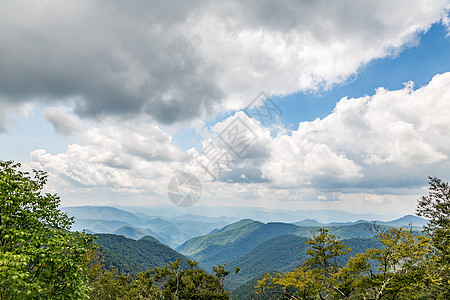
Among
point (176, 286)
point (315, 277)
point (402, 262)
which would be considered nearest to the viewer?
point (402, 262)

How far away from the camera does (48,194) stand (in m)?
16.0

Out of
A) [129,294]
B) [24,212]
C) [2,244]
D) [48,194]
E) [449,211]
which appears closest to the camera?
[2,244]

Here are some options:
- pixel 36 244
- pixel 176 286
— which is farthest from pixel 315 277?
pixel 36 244

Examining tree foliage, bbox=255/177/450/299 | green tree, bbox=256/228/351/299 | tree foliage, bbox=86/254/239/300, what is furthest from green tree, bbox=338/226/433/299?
tree foliage, bbox=86/254/239/300

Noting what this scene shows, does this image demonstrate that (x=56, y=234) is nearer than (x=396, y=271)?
Yes

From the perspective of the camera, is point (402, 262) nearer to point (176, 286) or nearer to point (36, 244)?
point (36, 244)

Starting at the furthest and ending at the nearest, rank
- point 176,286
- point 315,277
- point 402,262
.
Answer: point 176,286
point 315,277
point 402,262

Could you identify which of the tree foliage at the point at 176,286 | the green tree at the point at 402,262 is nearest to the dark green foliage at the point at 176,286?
the tree foliage at the point at 176,286

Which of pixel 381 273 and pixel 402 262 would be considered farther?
pixel 381 273

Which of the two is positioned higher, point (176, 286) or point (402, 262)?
point (402, 262)

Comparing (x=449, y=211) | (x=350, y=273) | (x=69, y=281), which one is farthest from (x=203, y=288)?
(x=449, y=211)

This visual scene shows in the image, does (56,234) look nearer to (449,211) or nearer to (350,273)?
(350,273)

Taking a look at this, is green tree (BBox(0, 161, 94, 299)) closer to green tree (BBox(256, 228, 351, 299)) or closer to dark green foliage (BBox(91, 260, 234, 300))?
green tree (BBox(256, 228, 351, 299))

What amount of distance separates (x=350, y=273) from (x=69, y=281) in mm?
22823
